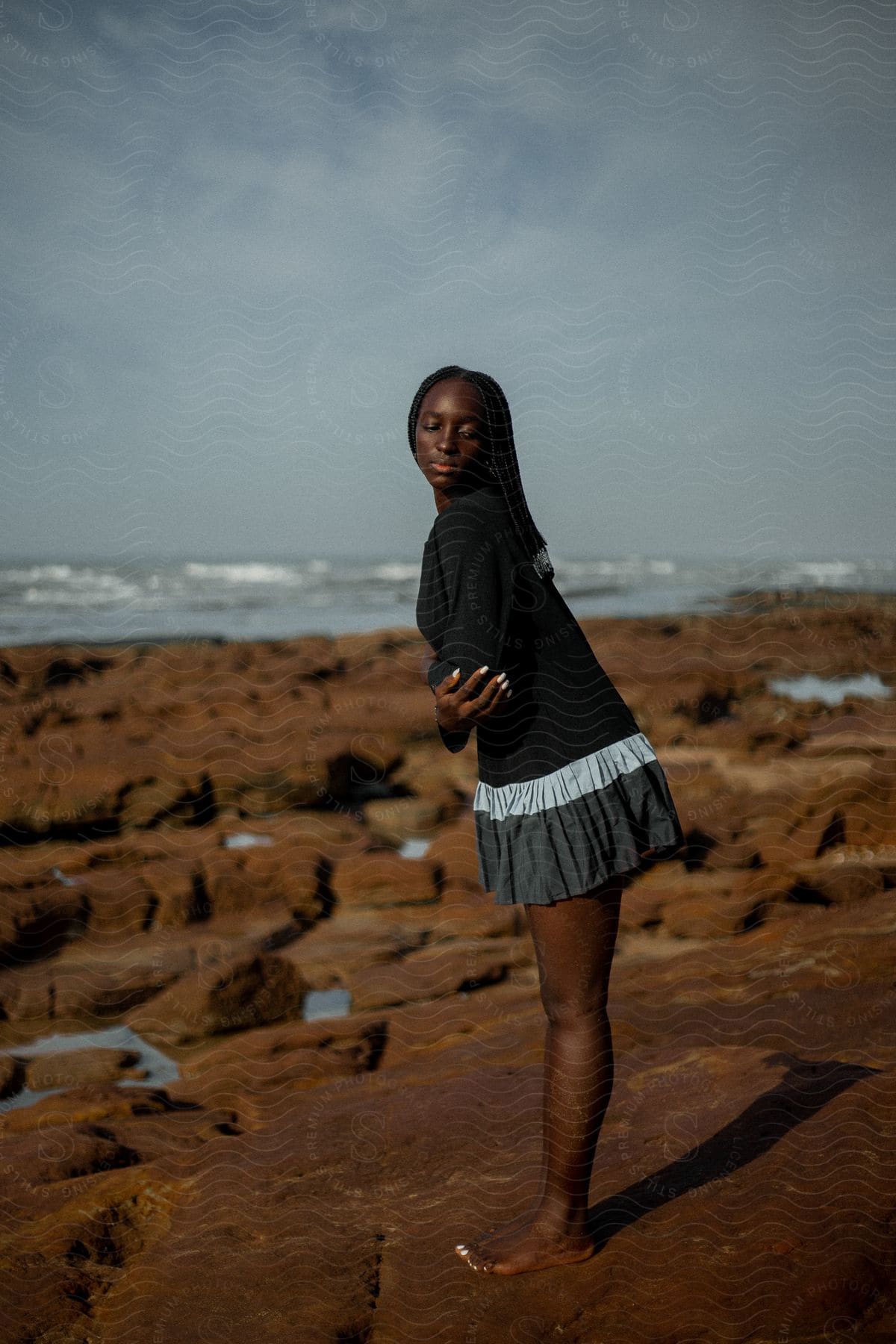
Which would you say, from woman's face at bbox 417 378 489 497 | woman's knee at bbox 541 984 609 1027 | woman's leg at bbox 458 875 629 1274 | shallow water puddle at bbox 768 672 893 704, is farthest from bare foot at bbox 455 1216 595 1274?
shallow water puddle at bbox 768 672 893 704

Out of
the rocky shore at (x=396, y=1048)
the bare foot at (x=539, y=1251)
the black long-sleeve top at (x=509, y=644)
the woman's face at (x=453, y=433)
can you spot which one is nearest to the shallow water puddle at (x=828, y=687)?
the rocky shore at (x=396, y=1048)

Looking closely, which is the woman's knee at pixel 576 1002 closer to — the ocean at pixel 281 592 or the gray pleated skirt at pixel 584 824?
the gray pleated skirt at pixel 584 824

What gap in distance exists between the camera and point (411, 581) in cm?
2725

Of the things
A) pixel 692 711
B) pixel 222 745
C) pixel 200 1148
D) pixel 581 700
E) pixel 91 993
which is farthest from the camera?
pixel 692 711

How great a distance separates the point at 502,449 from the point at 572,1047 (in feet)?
3.60

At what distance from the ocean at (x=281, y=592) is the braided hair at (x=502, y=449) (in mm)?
12633

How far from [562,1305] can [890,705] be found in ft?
29.1

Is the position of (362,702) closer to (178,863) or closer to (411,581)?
(178,863)

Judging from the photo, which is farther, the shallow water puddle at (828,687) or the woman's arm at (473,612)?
the shallow water puddle at (828,687)

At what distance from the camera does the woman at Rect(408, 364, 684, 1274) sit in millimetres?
1787

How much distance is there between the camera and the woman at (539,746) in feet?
5.86

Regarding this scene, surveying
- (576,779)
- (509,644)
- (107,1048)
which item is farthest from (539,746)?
(107,1048)

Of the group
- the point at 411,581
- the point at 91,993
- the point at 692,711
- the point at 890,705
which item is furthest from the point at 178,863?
the point at 411,581

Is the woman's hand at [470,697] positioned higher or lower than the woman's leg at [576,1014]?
higher
